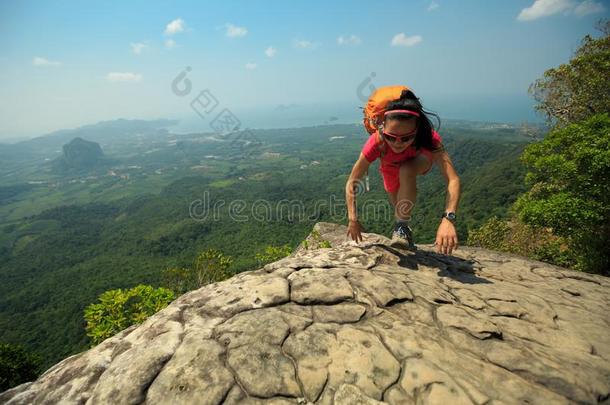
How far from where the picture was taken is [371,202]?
70125 mm

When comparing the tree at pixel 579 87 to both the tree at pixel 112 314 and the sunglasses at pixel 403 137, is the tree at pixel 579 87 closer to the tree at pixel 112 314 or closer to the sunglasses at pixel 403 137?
the sunglasses at pixel 403 137

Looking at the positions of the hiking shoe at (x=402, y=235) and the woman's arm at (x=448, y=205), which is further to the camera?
the hiking shoe at (x=402, y=235)

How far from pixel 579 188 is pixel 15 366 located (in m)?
20.9

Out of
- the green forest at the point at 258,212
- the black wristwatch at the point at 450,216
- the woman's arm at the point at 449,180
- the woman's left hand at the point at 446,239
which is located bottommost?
the green forest at the point at 258,212

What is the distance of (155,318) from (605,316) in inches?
216

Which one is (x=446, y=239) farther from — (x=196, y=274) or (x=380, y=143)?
(x=196, y=274)

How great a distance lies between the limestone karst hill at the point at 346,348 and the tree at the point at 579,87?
1322cm

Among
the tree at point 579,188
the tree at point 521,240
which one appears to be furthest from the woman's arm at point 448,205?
the tree at point 521,240

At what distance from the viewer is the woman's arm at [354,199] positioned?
14.5ft

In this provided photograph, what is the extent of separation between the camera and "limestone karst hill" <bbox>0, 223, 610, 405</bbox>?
2.40 metres

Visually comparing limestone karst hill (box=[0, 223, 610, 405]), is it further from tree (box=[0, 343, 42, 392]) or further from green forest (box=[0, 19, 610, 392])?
tree (box=[0, 343, 42, 392])

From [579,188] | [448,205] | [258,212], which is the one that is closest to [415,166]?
[448,205]

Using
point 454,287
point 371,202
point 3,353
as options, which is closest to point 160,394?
point 454,287

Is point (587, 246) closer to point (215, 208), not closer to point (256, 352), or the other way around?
point (256, 352)
